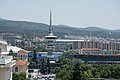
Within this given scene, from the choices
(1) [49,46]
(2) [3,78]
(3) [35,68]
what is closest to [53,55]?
(3) [35,68]

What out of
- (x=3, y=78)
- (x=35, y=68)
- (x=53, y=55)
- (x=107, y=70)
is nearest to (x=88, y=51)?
(x=53, y=55)

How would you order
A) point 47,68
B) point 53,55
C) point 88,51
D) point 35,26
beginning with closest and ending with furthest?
point 47,68, point 53,55, point 88,51, point 35,26

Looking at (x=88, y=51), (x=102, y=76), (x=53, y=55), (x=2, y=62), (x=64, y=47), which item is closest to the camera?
(x=2, y=62)

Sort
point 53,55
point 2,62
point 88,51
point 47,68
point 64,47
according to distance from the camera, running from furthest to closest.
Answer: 1. point 64,47
2. point 88,51
3. point 53,55
4. point 47,68
5. point 2,62

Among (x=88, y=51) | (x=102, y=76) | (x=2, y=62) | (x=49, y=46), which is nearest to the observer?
(x=2, y=62)

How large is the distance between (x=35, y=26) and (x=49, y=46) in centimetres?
5758

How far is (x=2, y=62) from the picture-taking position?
20.9 ft

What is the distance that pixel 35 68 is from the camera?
31438mm

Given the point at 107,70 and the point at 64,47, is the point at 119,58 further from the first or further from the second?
the point at 64,47

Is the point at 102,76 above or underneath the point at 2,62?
underneath

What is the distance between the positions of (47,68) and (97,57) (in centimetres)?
1165

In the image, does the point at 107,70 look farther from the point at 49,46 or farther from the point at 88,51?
the point at 49,46

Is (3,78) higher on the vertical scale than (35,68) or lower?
higher

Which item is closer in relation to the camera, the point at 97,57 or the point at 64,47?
the point at 97,57
